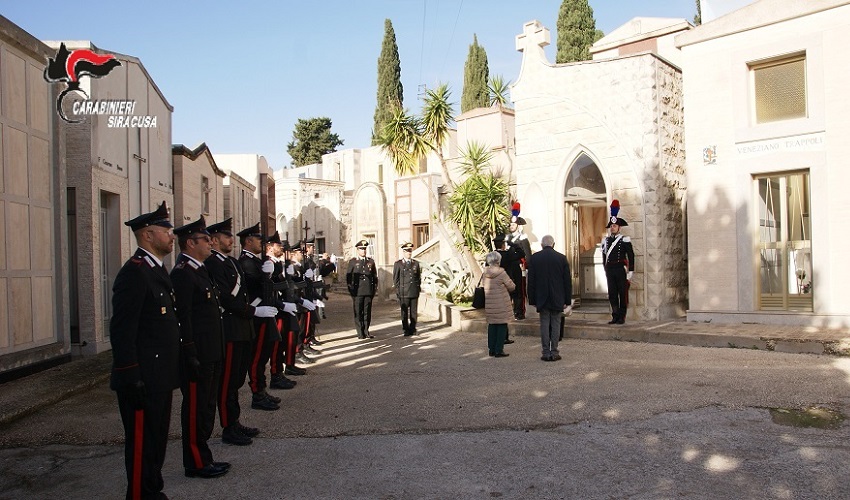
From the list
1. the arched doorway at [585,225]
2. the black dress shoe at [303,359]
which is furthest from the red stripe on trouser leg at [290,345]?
the arched doorway at [585,225]

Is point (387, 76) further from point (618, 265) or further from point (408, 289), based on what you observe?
point (618, 265)

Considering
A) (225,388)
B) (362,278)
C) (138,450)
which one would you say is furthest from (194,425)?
(362,278)

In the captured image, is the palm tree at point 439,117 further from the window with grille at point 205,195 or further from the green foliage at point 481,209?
the window with grille at point 205,195

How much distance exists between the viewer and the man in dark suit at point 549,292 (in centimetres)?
979

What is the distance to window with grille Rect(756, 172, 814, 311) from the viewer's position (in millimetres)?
11453

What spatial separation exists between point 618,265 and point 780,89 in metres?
3.93

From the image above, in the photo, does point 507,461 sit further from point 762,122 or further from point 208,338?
point 762,122

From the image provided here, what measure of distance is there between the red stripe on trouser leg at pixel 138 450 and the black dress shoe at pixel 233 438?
1.57m

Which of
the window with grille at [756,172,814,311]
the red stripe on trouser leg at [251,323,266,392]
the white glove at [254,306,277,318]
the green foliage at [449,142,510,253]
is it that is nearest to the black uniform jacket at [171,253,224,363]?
the white glove at [254,306,277,318]

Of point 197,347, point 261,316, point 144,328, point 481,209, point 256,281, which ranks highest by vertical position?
point 481,209

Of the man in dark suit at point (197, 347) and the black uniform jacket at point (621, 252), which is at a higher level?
the black uniform jacket at point (621, 252)

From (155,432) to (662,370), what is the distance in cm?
615

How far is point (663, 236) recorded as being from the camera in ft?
43.1

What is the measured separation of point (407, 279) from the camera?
13.8 metres
